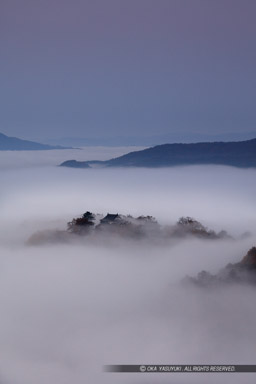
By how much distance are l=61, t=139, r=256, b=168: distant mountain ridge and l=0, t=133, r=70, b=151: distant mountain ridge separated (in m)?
0.69

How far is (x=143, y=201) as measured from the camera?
4.82m

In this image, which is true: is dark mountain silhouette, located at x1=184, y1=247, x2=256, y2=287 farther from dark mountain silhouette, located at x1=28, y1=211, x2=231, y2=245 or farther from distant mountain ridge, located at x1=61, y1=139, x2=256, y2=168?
distant mountain ridge, located at x1=61, y1=139, x2=256, y2=168

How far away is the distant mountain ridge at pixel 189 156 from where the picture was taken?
485 centimetres

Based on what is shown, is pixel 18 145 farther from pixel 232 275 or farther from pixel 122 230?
pixel 232 275

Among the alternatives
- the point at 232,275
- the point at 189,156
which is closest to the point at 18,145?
the point at 189,156

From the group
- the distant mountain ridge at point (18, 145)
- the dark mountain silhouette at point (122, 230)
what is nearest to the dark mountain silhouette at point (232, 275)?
the dark mountain silhouette at point (122, 230)

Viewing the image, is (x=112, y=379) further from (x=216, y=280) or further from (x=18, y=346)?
(x=216, y=280)

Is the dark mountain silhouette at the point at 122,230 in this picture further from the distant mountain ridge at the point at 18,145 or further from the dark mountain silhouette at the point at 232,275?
the distant mountain ridge at the point at 18,145

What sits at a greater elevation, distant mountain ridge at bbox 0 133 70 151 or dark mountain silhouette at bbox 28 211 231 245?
distant mountain ridge at bbox 0 133 70 151

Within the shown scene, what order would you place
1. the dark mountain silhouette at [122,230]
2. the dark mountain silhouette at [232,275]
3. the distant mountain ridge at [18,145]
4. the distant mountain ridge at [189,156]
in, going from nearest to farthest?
the dark mountain silhouette at [232,275], the dark mountain silhouette at [122,230], the distant mountain ridge at [189,156], the distant mountain ridge at [18,145]

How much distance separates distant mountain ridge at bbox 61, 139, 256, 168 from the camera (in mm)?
4852

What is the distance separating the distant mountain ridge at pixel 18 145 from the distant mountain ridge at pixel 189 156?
69 cm

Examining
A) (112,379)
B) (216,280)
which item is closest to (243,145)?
(216,280)

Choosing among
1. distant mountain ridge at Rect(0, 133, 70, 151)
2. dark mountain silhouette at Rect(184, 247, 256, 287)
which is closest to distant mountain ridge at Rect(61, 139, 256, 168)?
distant mountain ridge at Rect(0, 133, 70, 151)
